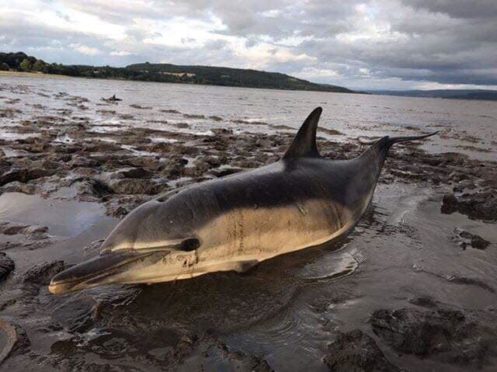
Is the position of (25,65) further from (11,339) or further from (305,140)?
(11,339)

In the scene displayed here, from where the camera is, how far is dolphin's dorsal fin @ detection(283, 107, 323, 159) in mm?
6680

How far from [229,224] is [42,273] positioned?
2120mm

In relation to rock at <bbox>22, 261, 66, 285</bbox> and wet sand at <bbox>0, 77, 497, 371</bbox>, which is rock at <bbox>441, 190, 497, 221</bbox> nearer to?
wet sand at <bbox>0, 77, 497, 371</bbox>

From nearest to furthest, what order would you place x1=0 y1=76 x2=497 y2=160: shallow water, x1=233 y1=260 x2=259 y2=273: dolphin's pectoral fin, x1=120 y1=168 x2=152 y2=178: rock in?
x1=233 y1=260 x2=259 y2=273: dolphin's pectoral fin → x1=120 y1=168 x2=152 y2=178: rock → x1=0 y1=76 x2=497 y2=160: shallow water

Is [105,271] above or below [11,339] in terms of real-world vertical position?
above

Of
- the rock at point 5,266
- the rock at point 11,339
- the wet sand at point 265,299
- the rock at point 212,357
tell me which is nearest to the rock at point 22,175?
the wet sand at point 265,299

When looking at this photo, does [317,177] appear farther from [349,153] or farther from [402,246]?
[349,153]

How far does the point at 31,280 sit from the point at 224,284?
81.7 inches

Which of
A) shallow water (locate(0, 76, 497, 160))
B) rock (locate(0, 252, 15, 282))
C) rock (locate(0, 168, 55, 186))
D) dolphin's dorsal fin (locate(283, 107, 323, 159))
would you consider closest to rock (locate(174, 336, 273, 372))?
rock (locate(0, 252, 15, 282))

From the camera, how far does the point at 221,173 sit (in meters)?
10.6

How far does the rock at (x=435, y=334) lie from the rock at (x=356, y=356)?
275 mm

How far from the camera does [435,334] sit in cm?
407

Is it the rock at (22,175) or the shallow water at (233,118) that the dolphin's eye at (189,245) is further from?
the shallow water at (233,118)

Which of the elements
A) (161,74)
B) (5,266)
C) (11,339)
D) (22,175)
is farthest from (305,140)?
(161,74)
